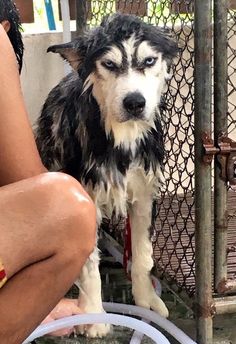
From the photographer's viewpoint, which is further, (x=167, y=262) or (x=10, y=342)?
(x=167, y=262)

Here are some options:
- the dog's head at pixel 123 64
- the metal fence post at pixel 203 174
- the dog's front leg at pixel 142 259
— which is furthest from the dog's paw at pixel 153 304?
the dog's head at pixel 123 64

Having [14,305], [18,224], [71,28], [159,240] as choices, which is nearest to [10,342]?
[14,305]

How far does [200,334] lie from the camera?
74.2 inches

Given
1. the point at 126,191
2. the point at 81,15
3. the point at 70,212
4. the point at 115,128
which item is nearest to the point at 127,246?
the point at 126,191

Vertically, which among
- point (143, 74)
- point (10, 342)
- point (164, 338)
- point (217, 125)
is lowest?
point (164, 338)

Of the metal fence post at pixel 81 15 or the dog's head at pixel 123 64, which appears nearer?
the dog's head at pixel 123 64

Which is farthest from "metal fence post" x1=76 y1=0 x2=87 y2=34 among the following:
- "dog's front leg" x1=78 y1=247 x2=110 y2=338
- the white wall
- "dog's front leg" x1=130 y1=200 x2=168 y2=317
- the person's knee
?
the person's knee

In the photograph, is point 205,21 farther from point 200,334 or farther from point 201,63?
point 200,334

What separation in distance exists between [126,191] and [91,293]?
12.9 inches

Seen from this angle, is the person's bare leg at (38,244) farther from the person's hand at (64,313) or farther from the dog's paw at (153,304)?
the dog's paw at (153,304)

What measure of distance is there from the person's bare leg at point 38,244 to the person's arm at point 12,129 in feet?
0.83

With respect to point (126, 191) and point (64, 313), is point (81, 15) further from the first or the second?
point (64, 313)

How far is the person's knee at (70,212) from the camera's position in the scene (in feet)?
4.82

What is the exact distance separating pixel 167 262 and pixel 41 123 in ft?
2.10
